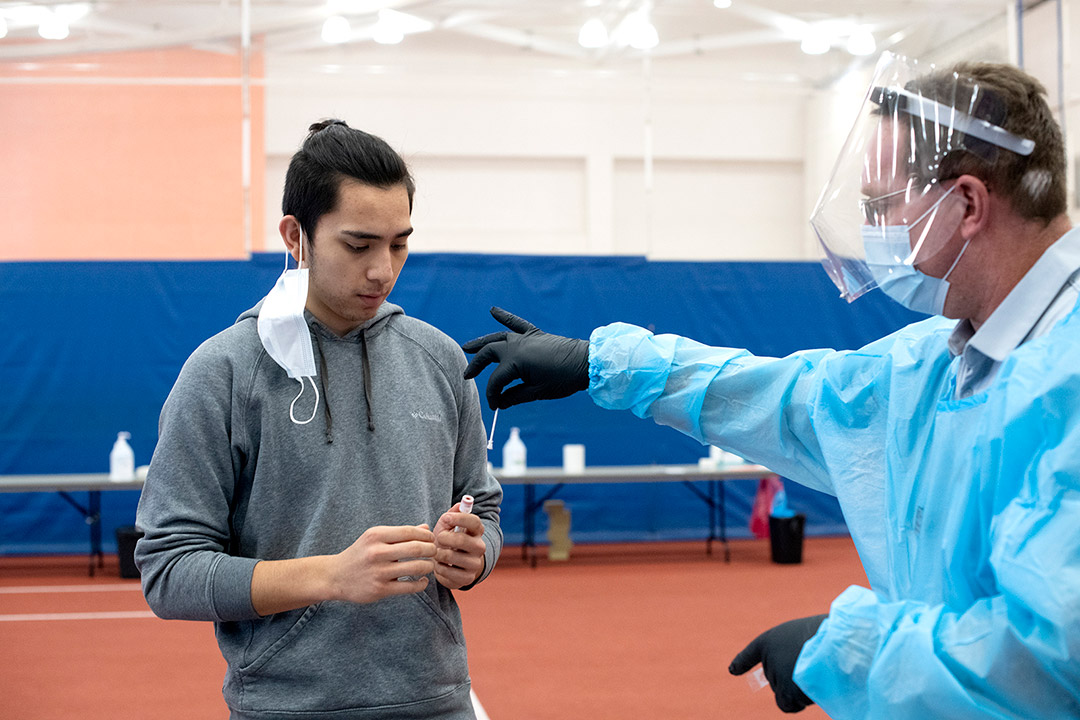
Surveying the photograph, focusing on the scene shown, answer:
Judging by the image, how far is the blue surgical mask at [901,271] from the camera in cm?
136

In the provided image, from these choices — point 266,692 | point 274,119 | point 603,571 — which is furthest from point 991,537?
point 274,119

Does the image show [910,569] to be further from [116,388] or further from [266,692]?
[116,388]

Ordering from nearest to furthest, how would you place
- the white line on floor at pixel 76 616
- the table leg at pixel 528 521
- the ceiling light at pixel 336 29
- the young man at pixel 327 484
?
the young man at pixel 327 484
the white line on floor at pixel 76 616
the table leg at pixel 528 521
the ceiling light at pixel 336 29

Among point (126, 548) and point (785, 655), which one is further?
point (126, 548)

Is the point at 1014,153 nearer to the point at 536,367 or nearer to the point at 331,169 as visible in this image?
the point at 536,367

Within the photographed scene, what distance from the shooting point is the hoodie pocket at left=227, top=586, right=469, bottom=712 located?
1.37 metres

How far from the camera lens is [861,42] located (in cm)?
822

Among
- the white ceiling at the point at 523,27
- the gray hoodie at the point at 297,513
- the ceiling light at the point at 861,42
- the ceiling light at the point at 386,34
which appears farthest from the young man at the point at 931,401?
the ceiling light at the point at 861,42

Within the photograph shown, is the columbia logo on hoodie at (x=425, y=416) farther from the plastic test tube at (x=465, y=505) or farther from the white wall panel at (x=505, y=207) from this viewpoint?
the white wall panel at (x=505, y=207)

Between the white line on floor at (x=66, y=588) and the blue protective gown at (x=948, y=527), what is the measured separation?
5165mm

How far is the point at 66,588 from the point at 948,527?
18.8 ft

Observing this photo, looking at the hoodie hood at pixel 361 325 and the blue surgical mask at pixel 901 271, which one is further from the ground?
the blue surgical mask at pixel 901 271

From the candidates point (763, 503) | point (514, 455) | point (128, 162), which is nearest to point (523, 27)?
point (128, 162)

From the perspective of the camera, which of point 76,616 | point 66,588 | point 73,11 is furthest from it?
point 73,11
